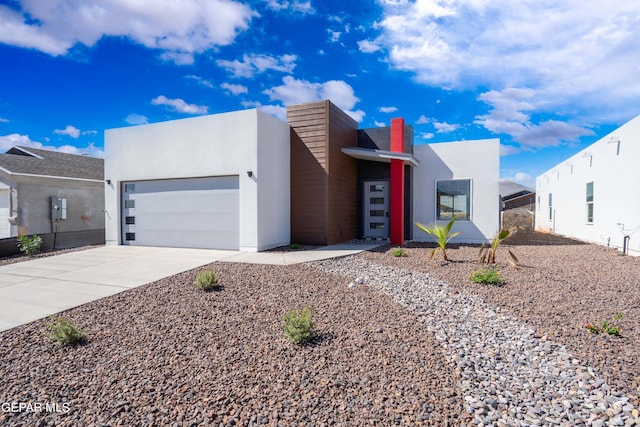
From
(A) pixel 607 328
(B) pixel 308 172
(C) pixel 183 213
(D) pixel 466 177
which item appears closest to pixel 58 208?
(C) pixel 183 213

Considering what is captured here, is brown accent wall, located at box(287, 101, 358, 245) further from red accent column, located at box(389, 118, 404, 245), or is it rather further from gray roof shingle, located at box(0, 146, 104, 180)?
gray roof shingle, located at box(0, 146, 104, 180)

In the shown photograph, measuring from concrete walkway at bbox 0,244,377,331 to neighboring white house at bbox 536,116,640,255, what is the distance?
7.57 metres

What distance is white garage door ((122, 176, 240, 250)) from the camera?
9.74 m

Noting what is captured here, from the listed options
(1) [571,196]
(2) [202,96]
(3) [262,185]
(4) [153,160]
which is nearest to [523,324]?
(3) [262,185]

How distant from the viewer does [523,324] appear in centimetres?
413

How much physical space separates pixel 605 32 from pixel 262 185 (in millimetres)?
9512

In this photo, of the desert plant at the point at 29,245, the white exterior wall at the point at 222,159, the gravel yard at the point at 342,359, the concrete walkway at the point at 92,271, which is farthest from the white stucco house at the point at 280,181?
the gravel yard at the point at 342,359

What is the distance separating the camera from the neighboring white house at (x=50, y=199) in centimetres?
1220

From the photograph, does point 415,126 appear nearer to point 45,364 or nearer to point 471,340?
point 471,340

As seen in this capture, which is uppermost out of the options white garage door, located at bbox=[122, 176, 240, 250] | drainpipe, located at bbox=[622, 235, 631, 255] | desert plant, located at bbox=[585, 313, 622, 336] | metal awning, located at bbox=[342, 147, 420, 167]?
metal awning, located at bbox=[342, 147, 420, 167]

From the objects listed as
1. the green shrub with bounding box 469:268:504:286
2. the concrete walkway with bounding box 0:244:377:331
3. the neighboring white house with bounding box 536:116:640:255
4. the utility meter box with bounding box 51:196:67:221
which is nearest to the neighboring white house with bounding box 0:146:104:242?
the utility meter box with bounding box 51:196:67:221

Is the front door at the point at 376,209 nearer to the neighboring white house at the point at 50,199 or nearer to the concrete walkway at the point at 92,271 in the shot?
the concrete walkway at the point at 92,271

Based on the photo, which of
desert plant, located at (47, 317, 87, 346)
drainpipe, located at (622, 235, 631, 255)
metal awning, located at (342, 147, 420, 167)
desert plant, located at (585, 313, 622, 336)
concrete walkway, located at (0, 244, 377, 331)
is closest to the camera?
desert plant, located at (47, 317, 87, 346)

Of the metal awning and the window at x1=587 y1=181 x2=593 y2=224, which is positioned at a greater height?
the metal awning
